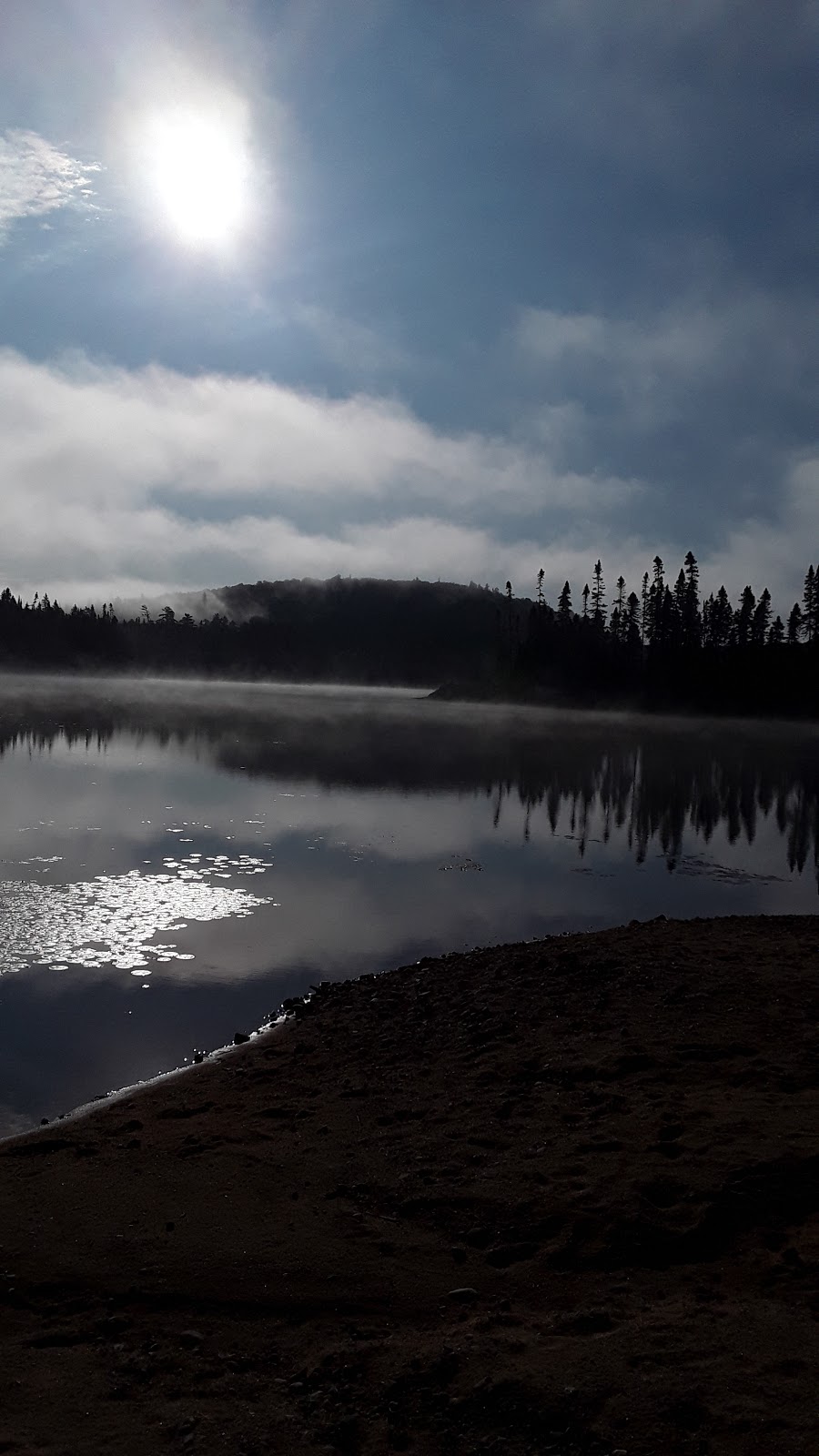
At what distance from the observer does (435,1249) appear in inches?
289

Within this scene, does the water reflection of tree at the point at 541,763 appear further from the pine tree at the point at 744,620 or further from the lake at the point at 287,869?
the pine tree at the point at 744,620

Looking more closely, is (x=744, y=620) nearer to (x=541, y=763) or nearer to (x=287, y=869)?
(x=541, y=763)

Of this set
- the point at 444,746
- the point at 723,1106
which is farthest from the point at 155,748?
the point at 723,1106

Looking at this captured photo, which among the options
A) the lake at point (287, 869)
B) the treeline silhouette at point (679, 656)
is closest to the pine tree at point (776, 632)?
the treeline silhouette at point (679, 656)

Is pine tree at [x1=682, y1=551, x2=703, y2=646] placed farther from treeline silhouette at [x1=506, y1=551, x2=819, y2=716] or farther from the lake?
the lake

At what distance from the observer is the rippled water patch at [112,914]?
1664 centimetres

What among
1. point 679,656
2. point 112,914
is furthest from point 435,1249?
point 679,656

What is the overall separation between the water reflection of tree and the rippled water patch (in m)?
14.9

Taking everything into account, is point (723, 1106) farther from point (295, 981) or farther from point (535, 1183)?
point (295, 981)

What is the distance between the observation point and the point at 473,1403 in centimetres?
539

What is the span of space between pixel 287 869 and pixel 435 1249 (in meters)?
18.5

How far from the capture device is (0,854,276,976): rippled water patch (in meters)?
16.6

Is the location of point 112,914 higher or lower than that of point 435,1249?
lower

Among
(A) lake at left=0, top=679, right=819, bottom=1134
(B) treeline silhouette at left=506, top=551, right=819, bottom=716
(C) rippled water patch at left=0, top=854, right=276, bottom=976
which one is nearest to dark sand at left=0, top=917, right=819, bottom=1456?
(A) lake at left=0, top=679, right=819, bottom=1134
